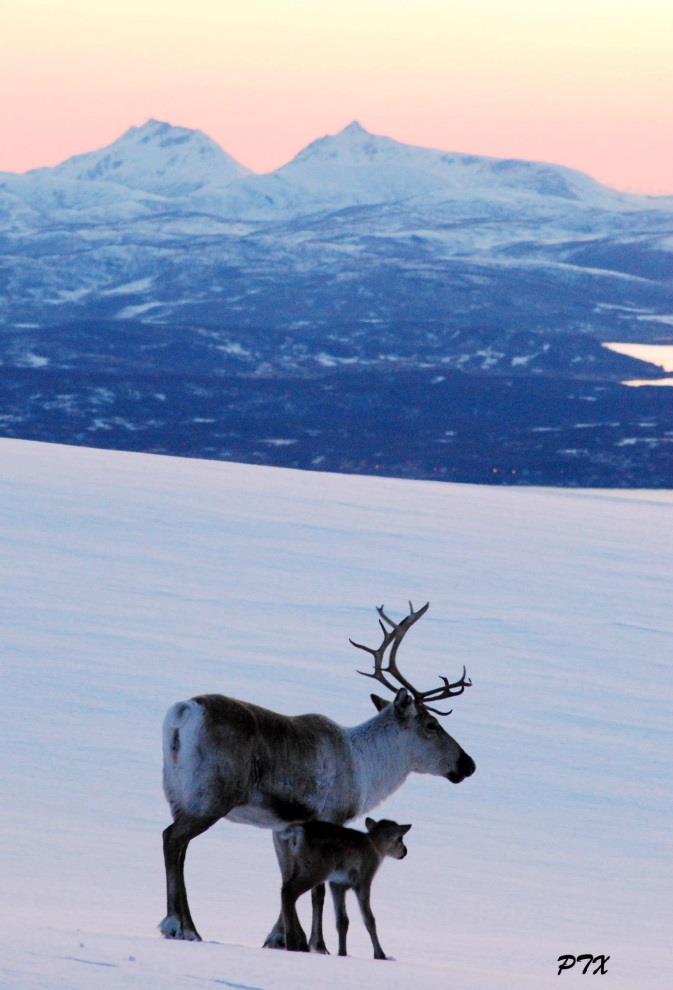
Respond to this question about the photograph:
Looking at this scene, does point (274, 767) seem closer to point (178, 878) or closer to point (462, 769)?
point (178, 878)

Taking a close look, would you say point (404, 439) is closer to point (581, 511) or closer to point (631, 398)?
point (631, 398)

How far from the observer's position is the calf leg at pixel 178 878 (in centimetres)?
579

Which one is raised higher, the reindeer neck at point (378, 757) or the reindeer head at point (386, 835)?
the reindeer neck at point (378, 757)

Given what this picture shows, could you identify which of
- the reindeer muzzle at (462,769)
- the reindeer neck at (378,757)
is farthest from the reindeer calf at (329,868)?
the reindeer muzzle at (462,769)

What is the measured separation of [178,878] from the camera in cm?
594

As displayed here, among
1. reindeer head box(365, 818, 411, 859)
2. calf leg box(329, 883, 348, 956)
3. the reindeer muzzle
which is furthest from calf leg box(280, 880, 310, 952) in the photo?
the reindeer muzzle

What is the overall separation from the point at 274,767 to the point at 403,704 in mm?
706

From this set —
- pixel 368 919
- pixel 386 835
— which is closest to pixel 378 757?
pixel 386 835

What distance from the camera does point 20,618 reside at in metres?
13.0

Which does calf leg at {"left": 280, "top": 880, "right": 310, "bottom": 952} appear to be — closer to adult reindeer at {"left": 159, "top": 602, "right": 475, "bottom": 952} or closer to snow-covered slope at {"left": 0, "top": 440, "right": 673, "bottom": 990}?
adult reindeer at {"left": 159, "top": 602, "right": 475, "bottom": 952}

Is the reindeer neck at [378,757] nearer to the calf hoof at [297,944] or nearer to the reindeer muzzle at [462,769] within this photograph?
the reindeer muzzle at [462,769]

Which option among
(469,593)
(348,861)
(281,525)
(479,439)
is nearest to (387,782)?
(348,861)

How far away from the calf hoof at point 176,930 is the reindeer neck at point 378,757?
0.95m

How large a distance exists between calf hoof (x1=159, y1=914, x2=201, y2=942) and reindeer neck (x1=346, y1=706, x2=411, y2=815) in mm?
947
